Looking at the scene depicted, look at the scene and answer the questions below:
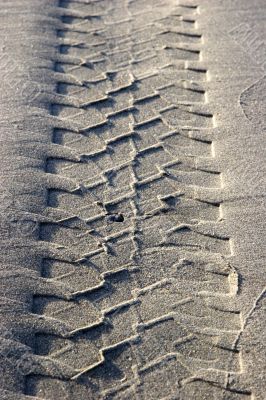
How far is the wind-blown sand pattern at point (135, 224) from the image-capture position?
5.34ft

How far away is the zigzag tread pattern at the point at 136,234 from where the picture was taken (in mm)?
1622

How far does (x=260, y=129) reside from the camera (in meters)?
2.33

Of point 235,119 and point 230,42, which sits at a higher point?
point 230,42

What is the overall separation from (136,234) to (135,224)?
45 mm

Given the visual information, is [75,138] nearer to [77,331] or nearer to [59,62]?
[59,62]

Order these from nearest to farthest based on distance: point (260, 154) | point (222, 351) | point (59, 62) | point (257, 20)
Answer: point (222, 351) < point (260, 154) < point (59, 62) < point (257, 20)

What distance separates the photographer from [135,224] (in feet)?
6.52

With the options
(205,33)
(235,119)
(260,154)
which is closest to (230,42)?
(205,33)

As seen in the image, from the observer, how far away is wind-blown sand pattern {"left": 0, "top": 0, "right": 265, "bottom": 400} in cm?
163

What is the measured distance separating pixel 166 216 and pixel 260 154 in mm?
476

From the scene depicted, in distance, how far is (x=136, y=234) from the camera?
1.96 metres

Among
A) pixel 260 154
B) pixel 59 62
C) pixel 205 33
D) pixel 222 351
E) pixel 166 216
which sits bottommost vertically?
pixel 222 351

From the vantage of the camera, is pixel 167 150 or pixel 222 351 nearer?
pixel 222 351

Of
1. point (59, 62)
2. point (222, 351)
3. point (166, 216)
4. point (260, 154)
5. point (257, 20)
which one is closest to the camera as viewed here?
point (222, 351)
